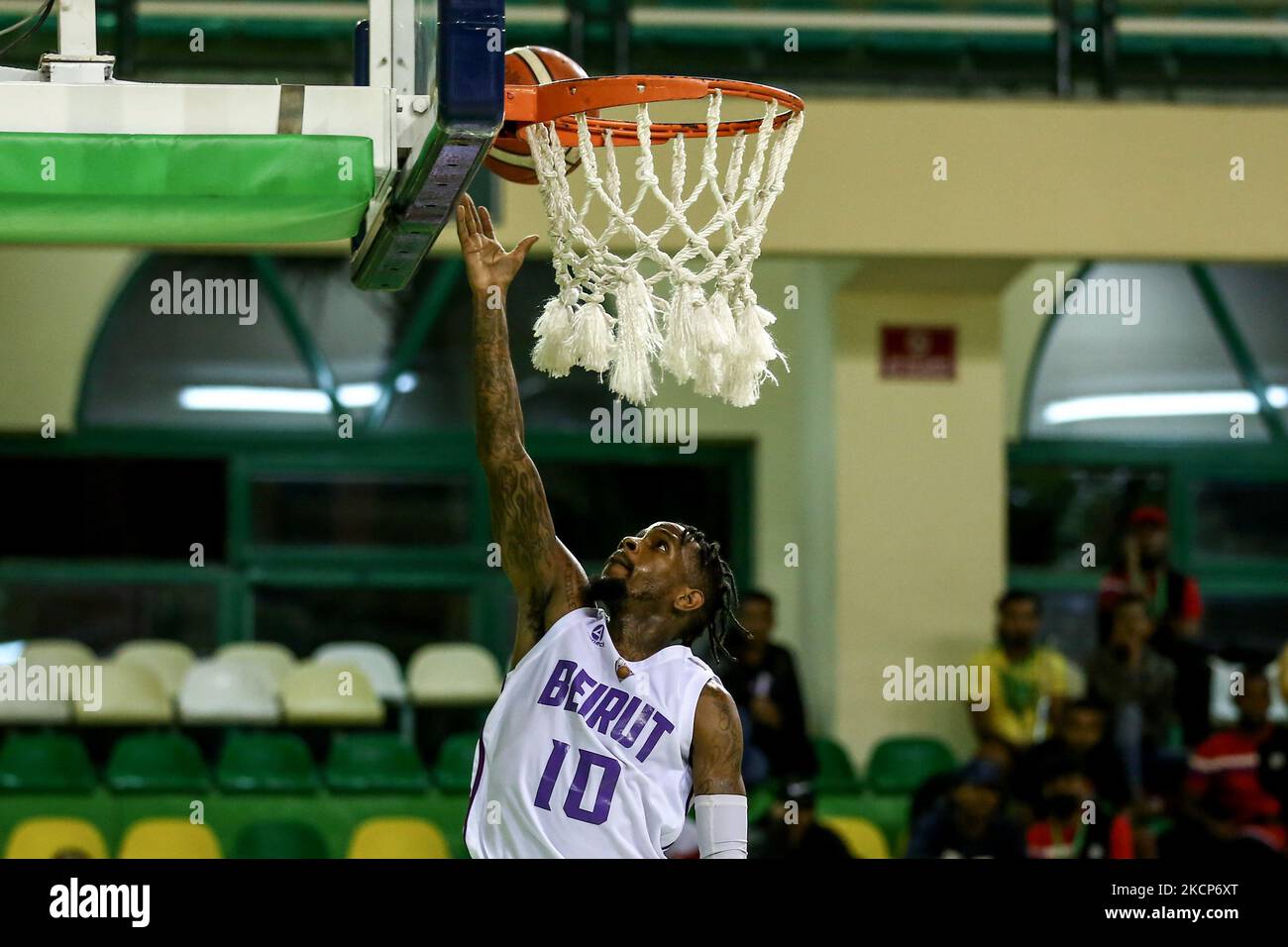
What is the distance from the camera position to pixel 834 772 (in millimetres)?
7082

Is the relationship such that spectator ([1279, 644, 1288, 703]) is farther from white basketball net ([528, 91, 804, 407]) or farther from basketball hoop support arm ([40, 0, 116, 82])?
basketball hoop support arm ([40, 0, 116, 82])

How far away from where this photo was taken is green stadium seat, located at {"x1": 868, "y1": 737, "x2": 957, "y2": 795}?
23.0 ft

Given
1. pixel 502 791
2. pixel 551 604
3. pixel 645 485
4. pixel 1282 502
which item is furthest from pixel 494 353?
pixel 1282 502

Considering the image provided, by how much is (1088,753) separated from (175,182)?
4585 millimetres

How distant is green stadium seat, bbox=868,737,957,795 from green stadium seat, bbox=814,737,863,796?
81 millimetres

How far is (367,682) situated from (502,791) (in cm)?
431

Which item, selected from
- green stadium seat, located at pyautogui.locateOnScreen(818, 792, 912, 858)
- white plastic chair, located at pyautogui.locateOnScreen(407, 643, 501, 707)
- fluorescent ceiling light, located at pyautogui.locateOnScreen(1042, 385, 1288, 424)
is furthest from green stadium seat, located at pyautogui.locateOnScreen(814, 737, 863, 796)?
fluorescent ceiling light, located at pyautogui.locateOnScreen(1042, 385, 1288, 424)

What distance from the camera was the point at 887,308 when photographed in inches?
293

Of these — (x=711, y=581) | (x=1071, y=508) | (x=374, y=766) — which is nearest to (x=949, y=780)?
(x=374, y=766)

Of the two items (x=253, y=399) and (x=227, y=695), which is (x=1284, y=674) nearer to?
(x=227, y=695)

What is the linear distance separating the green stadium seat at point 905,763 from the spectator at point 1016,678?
0.20 metres

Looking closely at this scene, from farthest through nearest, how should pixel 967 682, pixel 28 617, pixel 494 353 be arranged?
pixel 28 617, pixel 967 682, pixel 494 353

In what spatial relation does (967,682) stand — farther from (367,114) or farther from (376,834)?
(367,114)

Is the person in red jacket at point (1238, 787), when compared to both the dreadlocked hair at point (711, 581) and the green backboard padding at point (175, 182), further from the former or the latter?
the green backboard padding at point (175, 182)
